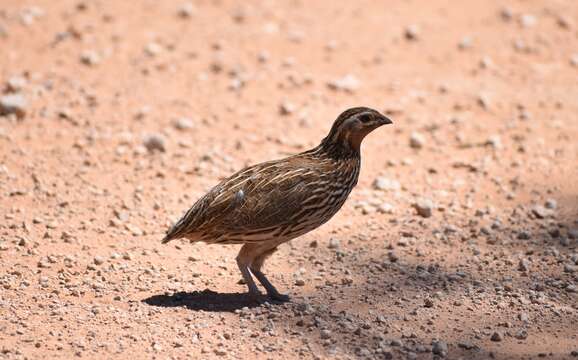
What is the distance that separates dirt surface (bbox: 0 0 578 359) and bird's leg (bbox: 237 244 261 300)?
20cm

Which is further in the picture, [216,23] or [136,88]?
[216,23]

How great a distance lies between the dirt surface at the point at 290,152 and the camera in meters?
7.06

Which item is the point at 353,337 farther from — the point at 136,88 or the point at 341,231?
the point at 136,88

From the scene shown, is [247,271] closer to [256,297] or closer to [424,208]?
[256,297]

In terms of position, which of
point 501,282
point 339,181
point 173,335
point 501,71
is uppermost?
point 501,71

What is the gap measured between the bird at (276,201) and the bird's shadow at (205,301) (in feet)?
0.41

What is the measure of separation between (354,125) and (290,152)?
3.31 meters

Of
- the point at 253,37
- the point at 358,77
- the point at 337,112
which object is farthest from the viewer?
the point at 253,37

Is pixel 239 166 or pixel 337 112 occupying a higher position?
pixel 337 112

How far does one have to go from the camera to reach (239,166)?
10.7 m

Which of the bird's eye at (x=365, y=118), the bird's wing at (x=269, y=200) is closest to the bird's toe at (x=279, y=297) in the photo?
the bird's wing at (x=269, y=200)

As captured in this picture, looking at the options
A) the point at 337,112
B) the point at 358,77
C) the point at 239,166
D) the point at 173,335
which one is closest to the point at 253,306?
the point at 173,335

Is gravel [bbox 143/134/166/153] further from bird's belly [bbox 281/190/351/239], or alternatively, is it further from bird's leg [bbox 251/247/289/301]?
bird's belly [bbox 281/190/351/239]

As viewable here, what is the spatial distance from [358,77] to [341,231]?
4122mm
